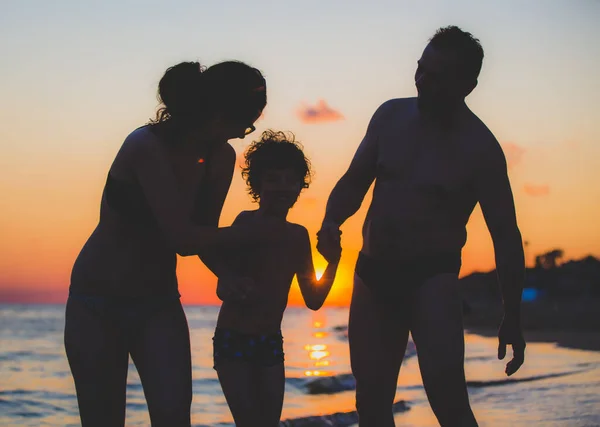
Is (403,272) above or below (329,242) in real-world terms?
below

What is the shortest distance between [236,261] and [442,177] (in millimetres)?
1086

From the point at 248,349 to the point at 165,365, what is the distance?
2.14 ft

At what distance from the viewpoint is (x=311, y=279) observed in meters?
4.48

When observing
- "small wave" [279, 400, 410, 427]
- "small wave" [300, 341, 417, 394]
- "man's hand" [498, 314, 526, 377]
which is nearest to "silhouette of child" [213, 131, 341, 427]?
"man's hand" [498, 314, 526, 377]

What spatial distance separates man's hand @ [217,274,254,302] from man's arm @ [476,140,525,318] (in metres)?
1.18

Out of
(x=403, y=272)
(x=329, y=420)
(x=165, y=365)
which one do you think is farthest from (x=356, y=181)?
(x=329, y=420)

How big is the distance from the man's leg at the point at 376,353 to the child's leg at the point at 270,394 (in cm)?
41

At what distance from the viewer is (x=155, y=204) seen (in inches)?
143

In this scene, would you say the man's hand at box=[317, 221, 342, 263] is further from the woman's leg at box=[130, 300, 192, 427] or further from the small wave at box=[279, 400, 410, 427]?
the small wave at box=[279, 400, 410, 427]

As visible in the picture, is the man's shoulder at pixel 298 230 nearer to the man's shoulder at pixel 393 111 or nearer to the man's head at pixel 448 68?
the man's shoulder at pixel 393 111

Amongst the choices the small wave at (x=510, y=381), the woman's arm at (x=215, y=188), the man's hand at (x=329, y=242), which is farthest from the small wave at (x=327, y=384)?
the woman's arm at (x=215, y=188)

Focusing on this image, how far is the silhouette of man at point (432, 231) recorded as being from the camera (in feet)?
13.6

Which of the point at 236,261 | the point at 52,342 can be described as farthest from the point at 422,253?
the point at 52,342

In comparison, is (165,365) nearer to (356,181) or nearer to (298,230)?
(298,230)
